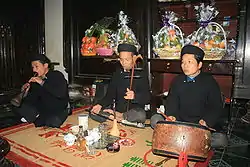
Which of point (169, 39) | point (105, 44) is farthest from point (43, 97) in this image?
point (169, 39)

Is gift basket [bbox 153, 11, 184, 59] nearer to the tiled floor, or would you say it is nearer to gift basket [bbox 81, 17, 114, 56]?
gift basket [bbox 81, 17, 114, 56]

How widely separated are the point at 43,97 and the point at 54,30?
1933 mm

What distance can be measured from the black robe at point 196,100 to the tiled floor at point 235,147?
28 cm

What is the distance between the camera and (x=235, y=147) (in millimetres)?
2188

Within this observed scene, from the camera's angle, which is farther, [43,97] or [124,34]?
[124,34]

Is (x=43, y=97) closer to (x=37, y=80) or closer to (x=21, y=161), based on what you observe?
(x=37, y=80)

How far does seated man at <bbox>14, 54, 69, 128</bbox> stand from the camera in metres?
2.56

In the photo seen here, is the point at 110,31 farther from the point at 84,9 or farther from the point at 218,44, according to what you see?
the point at 218,44

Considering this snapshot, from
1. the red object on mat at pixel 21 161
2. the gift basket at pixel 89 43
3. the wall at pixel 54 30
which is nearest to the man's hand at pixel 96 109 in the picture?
the red object on mat at pixel 21 161

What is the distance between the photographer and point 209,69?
2645 mm

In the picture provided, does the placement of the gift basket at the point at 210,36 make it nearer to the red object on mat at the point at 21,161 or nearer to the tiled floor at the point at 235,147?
the tiled floor at the point at 235,147

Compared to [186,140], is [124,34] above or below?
above

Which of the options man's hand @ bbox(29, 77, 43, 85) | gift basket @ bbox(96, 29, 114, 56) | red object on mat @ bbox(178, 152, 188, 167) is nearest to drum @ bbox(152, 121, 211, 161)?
red object on mat @ bbox(178, 152, 188, 167)

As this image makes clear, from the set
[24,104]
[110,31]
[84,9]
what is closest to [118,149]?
[24,104]
